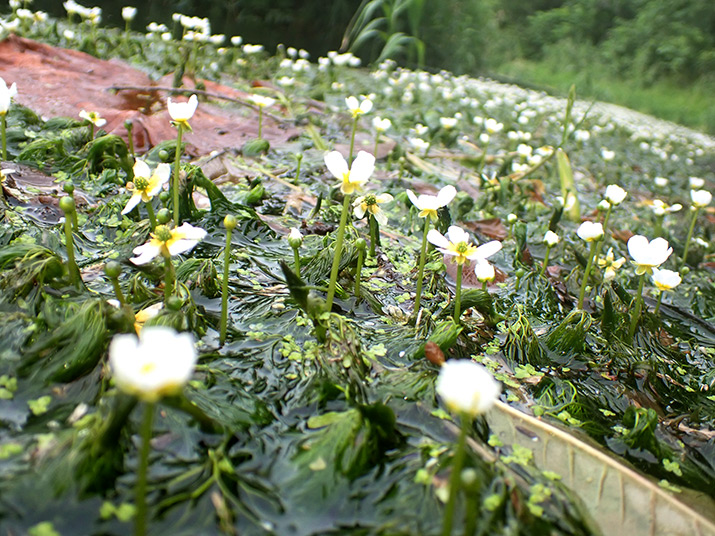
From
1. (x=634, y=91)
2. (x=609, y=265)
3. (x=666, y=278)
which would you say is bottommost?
(x=634, y=91)

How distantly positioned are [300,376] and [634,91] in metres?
17.6

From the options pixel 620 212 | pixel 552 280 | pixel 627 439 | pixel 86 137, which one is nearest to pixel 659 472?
pixel 627 439

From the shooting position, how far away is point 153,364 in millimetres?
563

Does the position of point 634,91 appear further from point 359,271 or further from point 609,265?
point 359,271

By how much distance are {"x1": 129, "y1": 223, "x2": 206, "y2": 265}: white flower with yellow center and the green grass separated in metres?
12.1

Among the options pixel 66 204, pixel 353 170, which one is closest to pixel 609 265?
pixel 353 170

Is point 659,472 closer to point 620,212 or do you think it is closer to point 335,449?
point 335,449

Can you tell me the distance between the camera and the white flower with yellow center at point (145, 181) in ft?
4.27

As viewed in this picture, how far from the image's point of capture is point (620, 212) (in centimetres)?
341

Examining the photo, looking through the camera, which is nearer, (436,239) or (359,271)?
(436,239)

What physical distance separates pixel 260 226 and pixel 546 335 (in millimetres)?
1026

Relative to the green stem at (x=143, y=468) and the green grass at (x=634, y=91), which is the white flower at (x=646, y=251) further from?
the green grass at (x=634, y=91)

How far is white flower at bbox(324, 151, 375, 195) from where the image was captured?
3.85 ft

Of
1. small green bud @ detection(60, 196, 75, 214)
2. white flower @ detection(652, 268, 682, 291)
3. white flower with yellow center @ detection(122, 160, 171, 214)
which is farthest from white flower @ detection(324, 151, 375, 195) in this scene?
white flower @ detection(652, 268, 682, 291)
